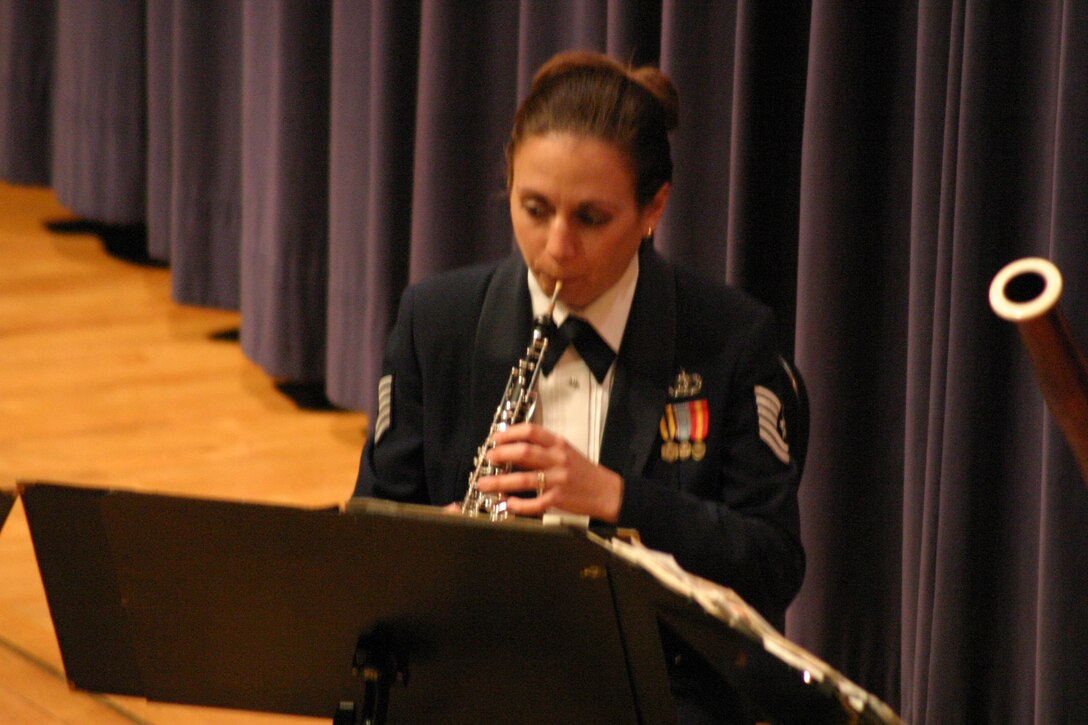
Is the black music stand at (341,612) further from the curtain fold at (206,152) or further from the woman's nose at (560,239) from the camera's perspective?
the curtain fold at (206,152)

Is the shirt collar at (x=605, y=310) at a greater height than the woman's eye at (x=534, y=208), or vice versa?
the woman's eye at (x=534, y=208)

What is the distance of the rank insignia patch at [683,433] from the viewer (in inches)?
64.2

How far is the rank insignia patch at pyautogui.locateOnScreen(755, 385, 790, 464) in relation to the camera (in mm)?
1618

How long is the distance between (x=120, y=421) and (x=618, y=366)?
214cm

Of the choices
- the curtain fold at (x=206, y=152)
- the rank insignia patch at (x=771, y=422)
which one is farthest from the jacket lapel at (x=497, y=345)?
the curtain fold at (x=206, y=152)

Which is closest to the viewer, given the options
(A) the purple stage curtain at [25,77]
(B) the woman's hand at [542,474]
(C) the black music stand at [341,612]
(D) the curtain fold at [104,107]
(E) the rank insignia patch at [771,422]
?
(C) the black music stand at [341,612]

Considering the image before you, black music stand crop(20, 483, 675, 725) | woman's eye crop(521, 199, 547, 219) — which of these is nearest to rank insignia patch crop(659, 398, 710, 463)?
woman's eye crop(521, 199, 547, 219)

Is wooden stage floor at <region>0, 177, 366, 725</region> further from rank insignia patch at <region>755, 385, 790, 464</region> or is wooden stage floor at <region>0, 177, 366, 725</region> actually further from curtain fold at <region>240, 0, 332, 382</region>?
rank insignia patch at <region>755, 385, 790, 464</region>

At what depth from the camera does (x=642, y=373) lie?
165 centimetres

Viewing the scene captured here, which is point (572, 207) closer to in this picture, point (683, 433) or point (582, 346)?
point (582, 346)

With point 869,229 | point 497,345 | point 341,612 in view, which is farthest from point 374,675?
point 869,229

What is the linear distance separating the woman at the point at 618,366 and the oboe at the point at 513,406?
0.14 feet

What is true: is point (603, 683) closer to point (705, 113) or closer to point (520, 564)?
point (520, 564)

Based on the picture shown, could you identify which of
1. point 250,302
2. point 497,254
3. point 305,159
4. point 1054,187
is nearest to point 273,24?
point 305,159
